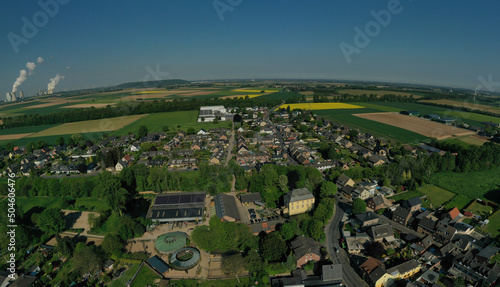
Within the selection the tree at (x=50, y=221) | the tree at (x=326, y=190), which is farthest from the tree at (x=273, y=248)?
the tree at (x=50, y=221)

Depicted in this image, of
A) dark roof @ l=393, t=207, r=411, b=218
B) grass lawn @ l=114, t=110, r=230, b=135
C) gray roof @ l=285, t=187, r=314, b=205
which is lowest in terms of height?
dark roof @ l=393, t=207, r=411, b=218

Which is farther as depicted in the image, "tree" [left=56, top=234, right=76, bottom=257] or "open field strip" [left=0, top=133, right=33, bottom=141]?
"open field strip" [left=0, top=133, right=33, bottom=141]

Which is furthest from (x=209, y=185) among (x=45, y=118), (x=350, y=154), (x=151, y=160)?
(x=45, y=118)

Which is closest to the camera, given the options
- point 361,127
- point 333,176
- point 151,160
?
point 333,176

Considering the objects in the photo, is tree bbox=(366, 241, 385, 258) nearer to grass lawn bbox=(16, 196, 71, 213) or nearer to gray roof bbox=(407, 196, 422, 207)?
gray roof bbox=(407, 196, 422, 207)

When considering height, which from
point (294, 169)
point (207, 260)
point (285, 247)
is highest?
point (294, 169)

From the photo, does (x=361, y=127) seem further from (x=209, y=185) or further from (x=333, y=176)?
(x=209, y=185)

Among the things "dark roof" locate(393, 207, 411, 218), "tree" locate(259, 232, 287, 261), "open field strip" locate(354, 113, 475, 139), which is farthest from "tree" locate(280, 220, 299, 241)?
"open field strip" locate(354, 113, 475, 139)
